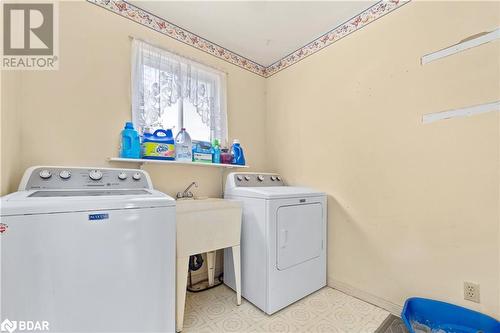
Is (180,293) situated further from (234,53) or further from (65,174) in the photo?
(234,53)

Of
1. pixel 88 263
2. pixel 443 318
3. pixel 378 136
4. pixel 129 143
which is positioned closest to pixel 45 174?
pixel 129 143

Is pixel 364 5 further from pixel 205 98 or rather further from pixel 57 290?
pixel 57 290

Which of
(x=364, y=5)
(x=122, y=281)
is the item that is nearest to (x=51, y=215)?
(x=122, y=281)

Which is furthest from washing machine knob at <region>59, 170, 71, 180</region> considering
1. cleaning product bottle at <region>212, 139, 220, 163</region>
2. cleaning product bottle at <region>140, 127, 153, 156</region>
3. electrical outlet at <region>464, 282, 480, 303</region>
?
electrical outlet at <region>464, 282, 480, 303</region>

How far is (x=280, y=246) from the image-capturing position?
5.69ft

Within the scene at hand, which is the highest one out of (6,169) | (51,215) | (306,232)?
(6,169)

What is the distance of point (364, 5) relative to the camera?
6.11ft

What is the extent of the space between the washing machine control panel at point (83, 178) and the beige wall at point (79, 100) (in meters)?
0.11

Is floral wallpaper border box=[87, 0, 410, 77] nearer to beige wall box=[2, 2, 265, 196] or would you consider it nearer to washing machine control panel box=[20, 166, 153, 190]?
→ beige wall box=[2, 2, 265, 196]

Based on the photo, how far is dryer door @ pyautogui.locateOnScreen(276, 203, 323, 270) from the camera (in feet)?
5.71

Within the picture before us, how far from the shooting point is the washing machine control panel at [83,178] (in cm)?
139

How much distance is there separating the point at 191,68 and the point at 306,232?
6.20ft

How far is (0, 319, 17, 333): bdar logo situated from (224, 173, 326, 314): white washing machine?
4.38ft

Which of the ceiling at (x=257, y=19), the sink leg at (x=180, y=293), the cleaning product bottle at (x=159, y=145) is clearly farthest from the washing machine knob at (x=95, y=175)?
the ceiling at (x=257, y=19)
